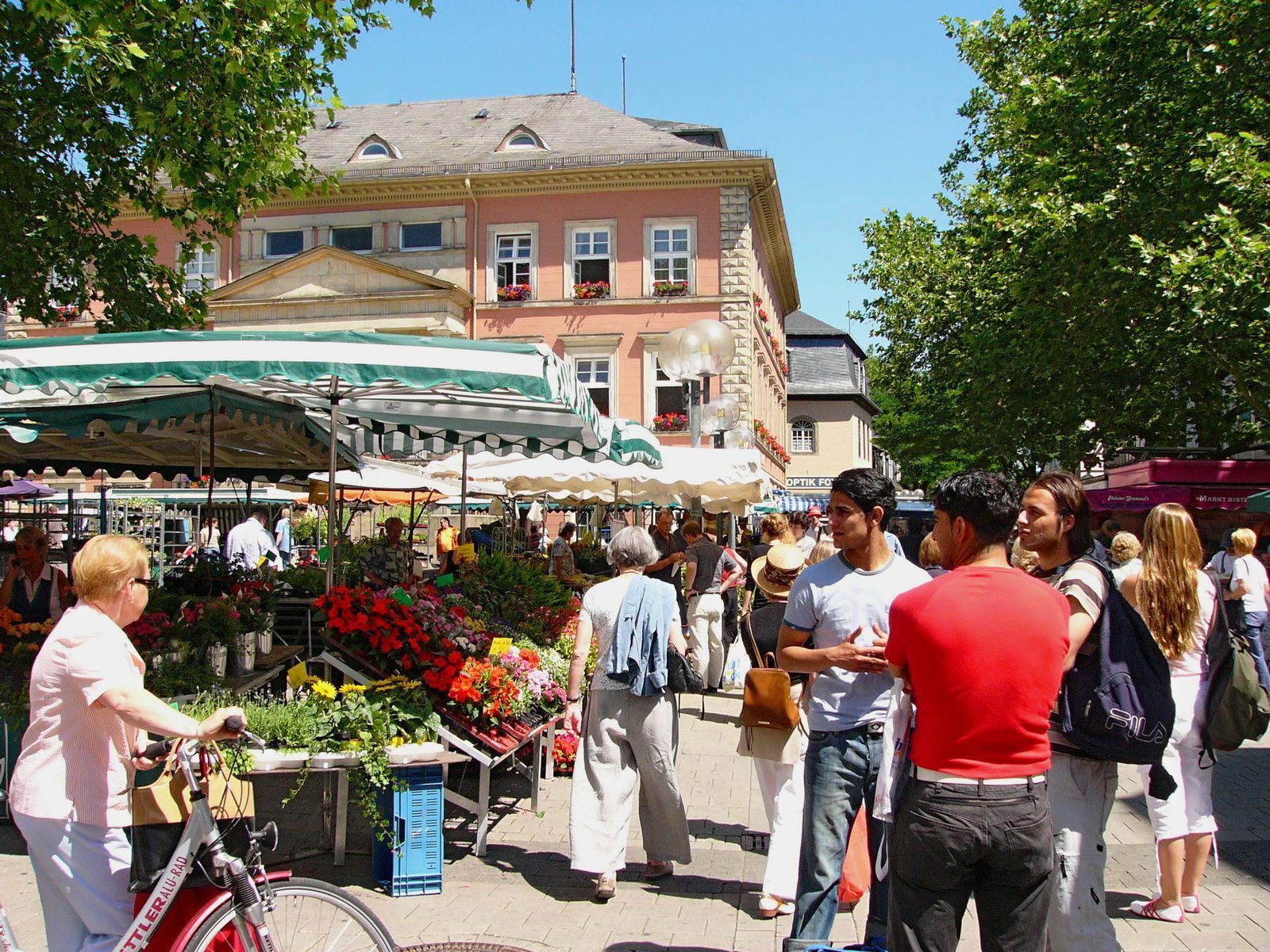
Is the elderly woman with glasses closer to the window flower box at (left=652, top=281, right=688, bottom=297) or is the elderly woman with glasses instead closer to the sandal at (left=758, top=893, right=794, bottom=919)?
the sandal at (left=758, top=893, right=794, bottom=919)

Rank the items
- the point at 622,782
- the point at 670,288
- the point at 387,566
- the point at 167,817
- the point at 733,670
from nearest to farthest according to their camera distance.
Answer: the point at 167,817 < the point at 622,782 < the point at 387,566 < the point at 733,670 < the point at 670,288

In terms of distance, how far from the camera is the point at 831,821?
403 centimetres

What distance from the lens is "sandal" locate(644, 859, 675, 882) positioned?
566cm

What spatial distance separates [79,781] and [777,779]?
3079 mm

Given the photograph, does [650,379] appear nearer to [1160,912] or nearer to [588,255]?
[588,255]

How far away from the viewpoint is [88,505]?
28375 mm

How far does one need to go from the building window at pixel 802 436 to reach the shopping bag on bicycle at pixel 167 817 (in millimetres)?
63706

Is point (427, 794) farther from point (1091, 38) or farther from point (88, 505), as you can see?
point (88, 505)

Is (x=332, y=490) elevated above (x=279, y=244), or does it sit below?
below

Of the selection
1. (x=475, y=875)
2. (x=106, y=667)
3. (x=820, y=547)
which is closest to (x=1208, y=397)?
(x=820, y=547)

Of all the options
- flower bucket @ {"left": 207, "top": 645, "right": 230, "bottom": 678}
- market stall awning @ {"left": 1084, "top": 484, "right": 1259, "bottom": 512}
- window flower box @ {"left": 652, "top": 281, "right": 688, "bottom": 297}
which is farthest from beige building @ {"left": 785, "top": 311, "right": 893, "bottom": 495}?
flower bucket @ {"left": 207, "top": 645, "right": 230, "bottom": 678}

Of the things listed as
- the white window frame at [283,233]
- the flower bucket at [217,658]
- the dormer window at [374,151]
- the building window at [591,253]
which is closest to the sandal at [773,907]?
the flower bucket at [217,658]

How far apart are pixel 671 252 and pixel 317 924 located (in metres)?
32.3

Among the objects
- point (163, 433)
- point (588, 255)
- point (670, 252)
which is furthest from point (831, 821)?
point (588, 255)
